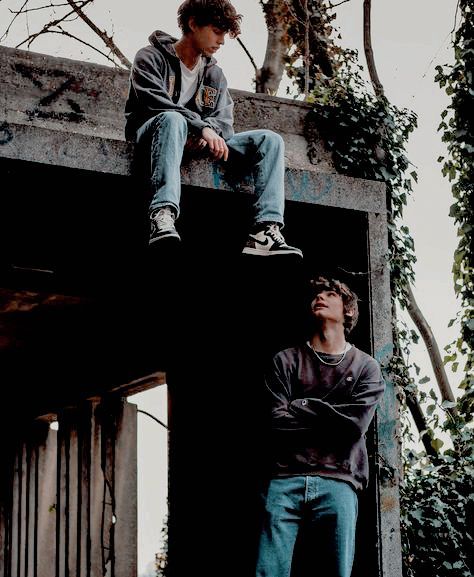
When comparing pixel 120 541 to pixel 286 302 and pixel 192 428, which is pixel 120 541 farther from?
pixel 286 302

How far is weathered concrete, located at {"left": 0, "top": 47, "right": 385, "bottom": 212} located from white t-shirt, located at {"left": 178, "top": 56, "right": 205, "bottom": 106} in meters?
0.43

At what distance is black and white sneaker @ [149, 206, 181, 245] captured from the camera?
5.03 m

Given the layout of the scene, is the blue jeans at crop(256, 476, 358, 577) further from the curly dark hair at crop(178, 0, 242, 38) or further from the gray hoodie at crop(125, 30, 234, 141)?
the curly dark hair at crop(178, 0, 242, 38)

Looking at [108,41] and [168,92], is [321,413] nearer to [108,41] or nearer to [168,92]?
[168,92]

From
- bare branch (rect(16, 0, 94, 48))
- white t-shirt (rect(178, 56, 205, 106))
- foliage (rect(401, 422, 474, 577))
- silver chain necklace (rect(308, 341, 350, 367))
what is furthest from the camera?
bare branch (rect(16, 0, 94, 48))

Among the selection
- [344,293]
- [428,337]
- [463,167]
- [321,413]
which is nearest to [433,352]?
[428,337]

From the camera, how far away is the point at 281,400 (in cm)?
539

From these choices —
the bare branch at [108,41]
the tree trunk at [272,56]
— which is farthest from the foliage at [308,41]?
the bare branch at [108,41]

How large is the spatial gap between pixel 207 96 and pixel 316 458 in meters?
2.31

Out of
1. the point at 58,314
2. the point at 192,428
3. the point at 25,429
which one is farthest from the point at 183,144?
the point at 25,429

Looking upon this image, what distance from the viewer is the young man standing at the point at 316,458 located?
17.1ft

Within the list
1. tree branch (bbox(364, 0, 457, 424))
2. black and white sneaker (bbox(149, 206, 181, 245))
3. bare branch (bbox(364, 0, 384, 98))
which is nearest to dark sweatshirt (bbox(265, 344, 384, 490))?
black and white sneaker (bbox(149, 206, 181, 245))

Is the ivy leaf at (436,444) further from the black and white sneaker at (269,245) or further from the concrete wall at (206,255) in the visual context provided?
the black and white sneaker at (269,245)

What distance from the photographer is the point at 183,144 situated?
5.48m
